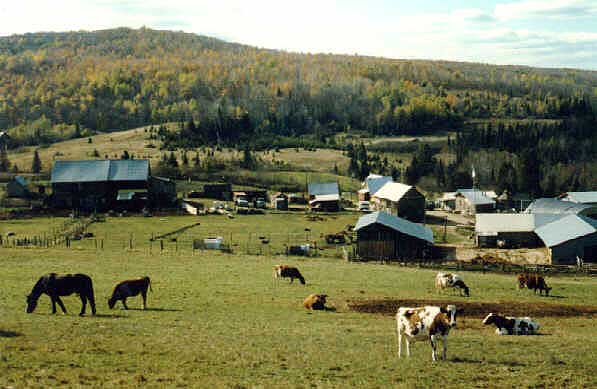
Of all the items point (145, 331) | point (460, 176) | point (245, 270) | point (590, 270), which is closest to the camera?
point (145, 331)

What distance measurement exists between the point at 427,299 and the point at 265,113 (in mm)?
164829

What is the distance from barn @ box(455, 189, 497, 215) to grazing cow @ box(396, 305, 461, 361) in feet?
240

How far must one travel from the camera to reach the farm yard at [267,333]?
54.1 feet

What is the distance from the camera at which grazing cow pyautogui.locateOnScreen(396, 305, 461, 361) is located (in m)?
18.6

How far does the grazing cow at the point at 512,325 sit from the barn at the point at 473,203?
65.7m

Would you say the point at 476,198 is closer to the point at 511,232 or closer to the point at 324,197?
Answer: the point at 324,197

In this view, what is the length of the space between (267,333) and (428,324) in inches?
242

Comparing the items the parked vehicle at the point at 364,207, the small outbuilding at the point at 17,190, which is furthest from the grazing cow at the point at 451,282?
the small outbuilding at the point at 17,190

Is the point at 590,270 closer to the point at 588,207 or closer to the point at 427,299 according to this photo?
the point at 427,299

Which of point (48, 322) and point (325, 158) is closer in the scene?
point (48, 322)

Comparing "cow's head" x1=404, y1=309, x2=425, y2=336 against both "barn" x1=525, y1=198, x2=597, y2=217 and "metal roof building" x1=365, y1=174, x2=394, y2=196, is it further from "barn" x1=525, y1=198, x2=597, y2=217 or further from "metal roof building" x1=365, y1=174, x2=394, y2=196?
"metal roof building" x1=365, y1=174, x2=394, y2=196

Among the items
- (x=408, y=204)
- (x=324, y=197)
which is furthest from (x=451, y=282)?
(x=324, y=197)

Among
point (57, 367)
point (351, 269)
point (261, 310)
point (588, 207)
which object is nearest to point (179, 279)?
point (261, 310)

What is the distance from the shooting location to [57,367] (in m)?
16.2
